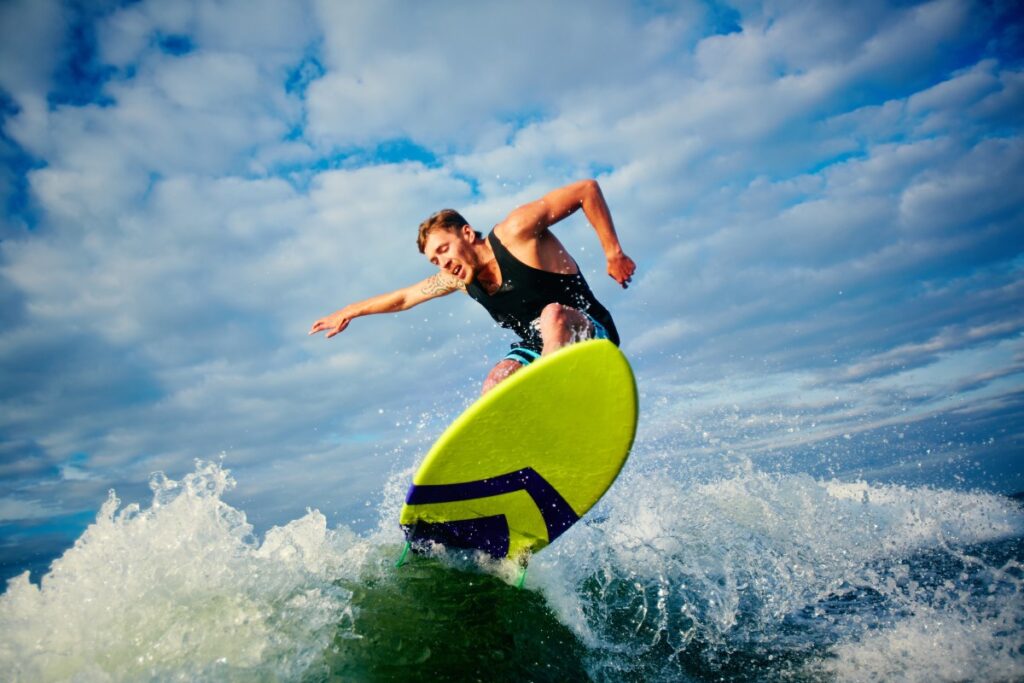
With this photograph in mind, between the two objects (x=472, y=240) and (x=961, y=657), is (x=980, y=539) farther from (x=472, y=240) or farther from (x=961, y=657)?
(x=472, y=240)

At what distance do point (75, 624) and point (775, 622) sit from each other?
16.2 feet

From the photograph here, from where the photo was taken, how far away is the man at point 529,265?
460 cm

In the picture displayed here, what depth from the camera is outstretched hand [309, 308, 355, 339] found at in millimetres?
5652

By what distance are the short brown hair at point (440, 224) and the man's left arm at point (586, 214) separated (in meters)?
0.62

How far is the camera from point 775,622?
425 cm

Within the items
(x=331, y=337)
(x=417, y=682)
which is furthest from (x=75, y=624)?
(x=331, y=337)

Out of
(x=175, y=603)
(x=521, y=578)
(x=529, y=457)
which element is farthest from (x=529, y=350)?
(x=175, y=603)

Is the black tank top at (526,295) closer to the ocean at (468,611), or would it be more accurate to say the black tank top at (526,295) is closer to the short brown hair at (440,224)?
the short brown hair at (440,224)

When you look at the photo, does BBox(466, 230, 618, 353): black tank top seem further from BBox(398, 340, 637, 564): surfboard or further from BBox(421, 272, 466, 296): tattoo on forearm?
BBox(398, 340, 637, 564): surfboard

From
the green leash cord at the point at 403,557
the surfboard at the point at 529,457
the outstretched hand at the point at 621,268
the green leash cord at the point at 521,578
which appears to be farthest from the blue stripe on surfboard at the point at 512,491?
the outstretched hand at the point at 621,268

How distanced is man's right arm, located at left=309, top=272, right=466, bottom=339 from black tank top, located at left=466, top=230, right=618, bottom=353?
2.26 feet

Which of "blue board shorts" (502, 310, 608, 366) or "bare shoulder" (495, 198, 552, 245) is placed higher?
"bare shoulder" (495, 198, 552, 245)

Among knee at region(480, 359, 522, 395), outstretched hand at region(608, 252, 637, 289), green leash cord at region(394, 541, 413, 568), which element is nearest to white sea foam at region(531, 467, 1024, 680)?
green leash cord at region(394, 541, 413, 568)

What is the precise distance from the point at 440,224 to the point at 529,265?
1042 millimetres
